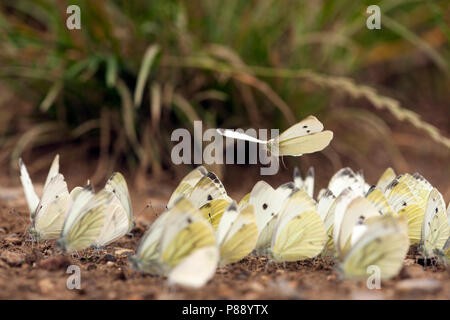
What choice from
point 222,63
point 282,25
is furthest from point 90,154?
point 282,25

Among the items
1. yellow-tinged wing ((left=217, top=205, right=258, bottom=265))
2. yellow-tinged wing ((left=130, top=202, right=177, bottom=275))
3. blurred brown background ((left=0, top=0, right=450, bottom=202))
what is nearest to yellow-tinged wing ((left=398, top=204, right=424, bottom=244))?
yellow-tinged wing ((left=217, top=205, right=258, bottom=265))

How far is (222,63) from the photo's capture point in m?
2.82

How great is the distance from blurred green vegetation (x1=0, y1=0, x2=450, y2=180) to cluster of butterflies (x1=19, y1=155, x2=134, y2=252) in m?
1.24

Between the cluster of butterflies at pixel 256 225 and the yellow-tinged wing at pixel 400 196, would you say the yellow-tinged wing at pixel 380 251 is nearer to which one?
the cluster of butterflies at pixel 256 225

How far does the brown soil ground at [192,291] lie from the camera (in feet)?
3.58

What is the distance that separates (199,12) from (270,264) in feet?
7.01

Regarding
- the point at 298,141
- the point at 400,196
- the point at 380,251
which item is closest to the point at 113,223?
the point at 298,141

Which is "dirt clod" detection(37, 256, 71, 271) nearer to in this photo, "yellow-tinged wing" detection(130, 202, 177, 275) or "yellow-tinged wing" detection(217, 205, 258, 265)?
"yellow-tinged wing" detection(130, 202, 177, 275)

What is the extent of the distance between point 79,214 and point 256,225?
0.42 m

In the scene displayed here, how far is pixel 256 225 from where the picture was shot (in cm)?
122

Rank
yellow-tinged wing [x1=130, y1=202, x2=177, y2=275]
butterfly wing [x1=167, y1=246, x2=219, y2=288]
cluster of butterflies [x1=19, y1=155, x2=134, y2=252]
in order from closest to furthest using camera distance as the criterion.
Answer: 1. butterfly wing [x1=167, y1=246, x2=219, y2=288]
2. yellow-tinged wing [x1=130, y1=202, x2=177, y2=275]
3. cluster of butterflies [x1=19, y1=155, x2=134, y2=252]

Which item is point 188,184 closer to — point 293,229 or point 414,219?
point 293,229

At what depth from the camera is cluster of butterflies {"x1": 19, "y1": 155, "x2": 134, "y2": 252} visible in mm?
1253

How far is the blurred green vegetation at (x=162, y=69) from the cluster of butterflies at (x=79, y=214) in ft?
4.06
